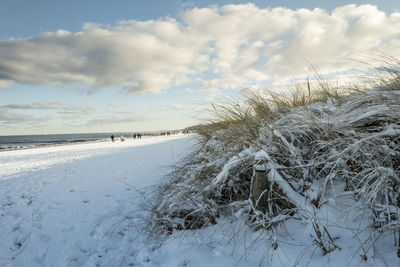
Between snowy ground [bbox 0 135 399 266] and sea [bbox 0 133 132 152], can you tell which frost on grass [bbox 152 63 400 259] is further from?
sea [bbox 0 133 132 152]

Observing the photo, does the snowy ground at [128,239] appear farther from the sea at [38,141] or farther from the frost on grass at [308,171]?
the sea at [38,141]

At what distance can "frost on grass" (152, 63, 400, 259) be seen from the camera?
1553 mm

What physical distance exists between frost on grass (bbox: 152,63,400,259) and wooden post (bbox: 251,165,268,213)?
0.01 meters

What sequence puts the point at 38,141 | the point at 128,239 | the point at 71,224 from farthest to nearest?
the point at 38,141 → the point at 71,224 → the point at 128,239

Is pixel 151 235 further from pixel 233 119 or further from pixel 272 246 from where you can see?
pixel 233 119

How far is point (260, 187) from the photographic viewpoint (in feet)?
6.17

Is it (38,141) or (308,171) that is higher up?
(38,141)

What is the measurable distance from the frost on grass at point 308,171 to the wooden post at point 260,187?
1 centimetres

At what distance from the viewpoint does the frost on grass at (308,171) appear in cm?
155

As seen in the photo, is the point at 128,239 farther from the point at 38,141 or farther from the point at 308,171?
the point at 38,141

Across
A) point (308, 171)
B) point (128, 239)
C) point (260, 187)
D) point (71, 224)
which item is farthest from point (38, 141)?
point (308, 171)

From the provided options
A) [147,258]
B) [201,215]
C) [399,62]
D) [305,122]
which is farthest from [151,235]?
[399,62]

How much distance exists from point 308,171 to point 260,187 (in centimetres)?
49

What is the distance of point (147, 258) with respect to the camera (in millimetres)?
2168
